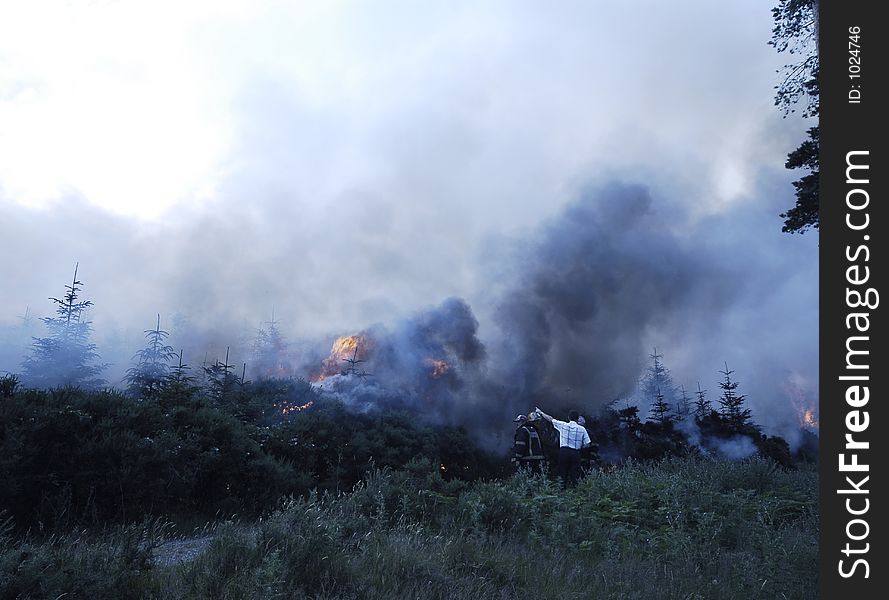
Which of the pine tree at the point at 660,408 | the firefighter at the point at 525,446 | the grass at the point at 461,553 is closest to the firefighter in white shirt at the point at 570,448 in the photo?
the firefighter at the point at 525,446

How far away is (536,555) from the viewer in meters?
5.75

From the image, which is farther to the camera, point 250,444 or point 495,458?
point 495,458

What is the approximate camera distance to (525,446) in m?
15.6

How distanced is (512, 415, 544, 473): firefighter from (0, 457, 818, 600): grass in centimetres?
671

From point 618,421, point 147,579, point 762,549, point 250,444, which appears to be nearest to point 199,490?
point 250,444

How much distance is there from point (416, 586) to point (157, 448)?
6166mm

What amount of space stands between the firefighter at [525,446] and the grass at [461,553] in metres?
6.71

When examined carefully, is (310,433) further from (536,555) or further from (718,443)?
(718,443)

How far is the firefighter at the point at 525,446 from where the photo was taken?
50.0 ft

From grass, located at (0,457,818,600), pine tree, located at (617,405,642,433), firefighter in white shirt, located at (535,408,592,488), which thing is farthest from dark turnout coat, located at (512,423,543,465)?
pine tree, located at (617,405,642,433)

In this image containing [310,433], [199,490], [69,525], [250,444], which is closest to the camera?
[69,525]

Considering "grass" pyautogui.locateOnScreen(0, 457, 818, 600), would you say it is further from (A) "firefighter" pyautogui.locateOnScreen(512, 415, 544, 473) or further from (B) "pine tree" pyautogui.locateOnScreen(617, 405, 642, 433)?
(B) "pine tree" pyautogui.locateOnScreen(617, 405, 642, 433)

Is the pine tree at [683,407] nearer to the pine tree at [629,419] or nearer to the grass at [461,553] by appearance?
the pine tree at [629,419]

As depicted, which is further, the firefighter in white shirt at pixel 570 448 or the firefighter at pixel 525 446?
the firefighter at pixel 525 446
